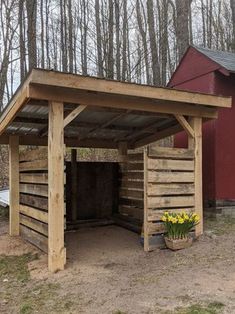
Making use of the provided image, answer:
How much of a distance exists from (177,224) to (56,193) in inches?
81.7

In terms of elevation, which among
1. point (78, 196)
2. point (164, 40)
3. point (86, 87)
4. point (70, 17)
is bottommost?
point (78, 196)

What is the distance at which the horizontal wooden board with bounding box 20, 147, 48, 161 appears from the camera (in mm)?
6542

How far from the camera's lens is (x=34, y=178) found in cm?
691

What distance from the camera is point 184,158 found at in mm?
6781

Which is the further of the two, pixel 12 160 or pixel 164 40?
pixel 164 40

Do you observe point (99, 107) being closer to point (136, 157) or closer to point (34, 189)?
point (34, 189)

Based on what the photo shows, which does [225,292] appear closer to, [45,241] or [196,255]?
[196,255]

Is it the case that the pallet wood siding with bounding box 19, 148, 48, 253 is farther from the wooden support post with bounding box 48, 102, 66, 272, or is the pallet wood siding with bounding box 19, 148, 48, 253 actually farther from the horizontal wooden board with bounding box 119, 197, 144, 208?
the horizontal wooden board with bounding box 119, 197, 144, 208

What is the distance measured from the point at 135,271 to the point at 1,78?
12.6m

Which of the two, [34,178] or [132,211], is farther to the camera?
[132,211]

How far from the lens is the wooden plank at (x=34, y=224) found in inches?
243

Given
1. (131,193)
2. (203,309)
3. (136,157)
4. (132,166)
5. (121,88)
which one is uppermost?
(121,88)

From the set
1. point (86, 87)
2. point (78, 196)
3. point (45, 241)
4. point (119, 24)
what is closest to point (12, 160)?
point (78, 196)

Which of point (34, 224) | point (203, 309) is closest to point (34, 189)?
point (34, 224)
